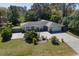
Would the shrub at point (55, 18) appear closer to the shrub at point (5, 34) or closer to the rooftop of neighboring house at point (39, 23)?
the rooftop of neighboring house at point (39, 23)

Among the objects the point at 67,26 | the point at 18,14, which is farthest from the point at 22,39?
the point at 67,26

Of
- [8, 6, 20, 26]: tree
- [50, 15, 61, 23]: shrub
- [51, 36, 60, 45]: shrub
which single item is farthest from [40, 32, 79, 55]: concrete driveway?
[8, 6, 20, 26]: tree

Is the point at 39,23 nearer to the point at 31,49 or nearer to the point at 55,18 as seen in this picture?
the point at 55,18

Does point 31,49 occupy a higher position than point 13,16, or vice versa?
point 13,16

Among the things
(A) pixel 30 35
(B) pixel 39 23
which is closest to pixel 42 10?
(B) pixel 39 23

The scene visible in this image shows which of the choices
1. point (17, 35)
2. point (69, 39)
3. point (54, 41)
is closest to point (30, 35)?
point (17, 35)

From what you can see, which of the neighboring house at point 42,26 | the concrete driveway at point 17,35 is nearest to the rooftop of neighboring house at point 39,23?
the neighboring house at point 42,26

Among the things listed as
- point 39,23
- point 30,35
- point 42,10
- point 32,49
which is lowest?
point 32,49
